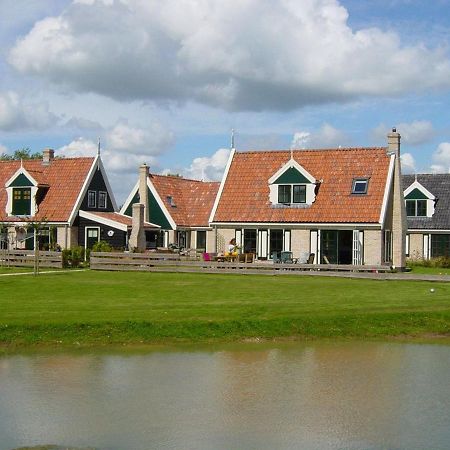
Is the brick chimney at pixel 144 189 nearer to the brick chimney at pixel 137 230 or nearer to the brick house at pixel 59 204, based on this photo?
the brick house at pixel 59 204

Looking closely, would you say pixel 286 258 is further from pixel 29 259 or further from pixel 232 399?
pixel 232 399

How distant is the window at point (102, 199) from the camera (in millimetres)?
55375

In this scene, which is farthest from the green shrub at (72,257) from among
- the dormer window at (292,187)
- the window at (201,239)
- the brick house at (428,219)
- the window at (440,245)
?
the window at (440,245)

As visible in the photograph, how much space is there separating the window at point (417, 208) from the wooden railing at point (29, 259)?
25071 mm

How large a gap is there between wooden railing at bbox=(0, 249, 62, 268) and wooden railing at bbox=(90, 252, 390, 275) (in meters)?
1.98

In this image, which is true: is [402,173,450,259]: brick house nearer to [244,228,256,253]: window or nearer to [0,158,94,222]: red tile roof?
[244,228,256,253]: window

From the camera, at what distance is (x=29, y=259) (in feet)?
138

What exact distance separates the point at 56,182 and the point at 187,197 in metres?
10.1

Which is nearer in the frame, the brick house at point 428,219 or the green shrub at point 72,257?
the green shrub at point 72,257

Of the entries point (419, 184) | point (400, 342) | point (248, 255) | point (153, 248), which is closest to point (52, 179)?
point (153, 248)

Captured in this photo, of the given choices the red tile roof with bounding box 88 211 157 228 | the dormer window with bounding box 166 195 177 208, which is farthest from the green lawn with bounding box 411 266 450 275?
the dormer window with bounding box 166 195 177 208

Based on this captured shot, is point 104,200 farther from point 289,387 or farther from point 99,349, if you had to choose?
point 289,387

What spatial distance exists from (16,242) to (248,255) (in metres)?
18.9

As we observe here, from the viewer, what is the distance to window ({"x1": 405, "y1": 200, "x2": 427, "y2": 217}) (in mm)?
53875
